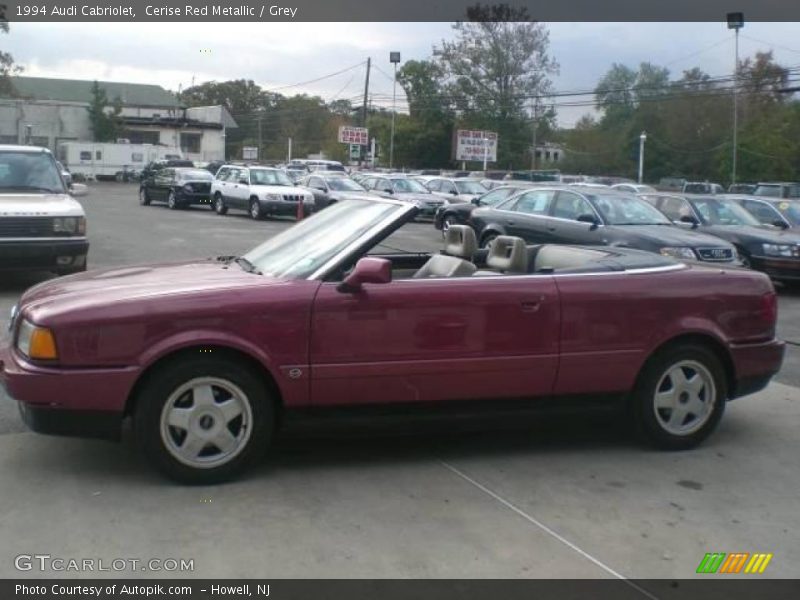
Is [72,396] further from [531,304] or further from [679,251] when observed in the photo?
[679,251]

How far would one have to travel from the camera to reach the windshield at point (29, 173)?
11391 millimetres

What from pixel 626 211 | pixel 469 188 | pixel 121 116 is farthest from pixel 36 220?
pixel 121 116

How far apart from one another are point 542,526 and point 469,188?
28722mm

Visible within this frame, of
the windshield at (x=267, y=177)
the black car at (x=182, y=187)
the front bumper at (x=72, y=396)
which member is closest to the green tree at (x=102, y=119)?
the black car at (x=182, y=187)

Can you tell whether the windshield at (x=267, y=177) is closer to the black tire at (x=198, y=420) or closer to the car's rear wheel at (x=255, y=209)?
the car's rear wheel at (x=255, y=209)

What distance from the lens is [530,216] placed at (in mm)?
14375

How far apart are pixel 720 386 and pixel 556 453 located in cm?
112

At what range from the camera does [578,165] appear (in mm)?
83125

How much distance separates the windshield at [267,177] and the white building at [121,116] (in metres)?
35.9

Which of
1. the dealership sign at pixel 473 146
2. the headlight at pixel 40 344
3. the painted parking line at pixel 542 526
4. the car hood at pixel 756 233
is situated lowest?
the painted parking line at pixel 542 526

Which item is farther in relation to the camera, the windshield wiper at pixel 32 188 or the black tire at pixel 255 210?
the black tire at pixel 255 210

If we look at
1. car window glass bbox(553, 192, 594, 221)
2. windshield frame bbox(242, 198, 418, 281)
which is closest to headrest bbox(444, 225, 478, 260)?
windshield frame bbox(242, 198, 418, 281)

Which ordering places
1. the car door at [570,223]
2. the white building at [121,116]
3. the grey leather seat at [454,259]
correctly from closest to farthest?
the grey leather seat at [454,259] → the car door at [570,223] → the white building at [121,116]
